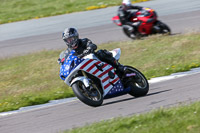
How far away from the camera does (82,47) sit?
327 inches

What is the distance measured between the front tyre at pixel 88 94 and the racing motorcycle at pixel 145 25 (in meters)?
8.81

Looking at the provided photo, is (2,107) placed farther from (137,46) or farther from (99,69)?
(137,46)

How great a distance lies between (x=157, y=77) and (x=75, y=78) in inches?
146

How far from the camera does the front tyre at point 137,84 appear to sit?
8555 millimetres

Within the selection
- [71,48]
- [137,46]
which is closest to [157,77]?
[71,48]

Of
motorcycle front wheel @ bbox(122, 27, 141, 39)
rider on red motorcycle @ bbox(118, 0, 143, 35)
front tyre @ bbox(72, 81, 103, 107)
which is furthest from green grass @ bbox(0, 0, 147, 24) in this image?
front tyre @ bbox(72, 81, 103, 107)

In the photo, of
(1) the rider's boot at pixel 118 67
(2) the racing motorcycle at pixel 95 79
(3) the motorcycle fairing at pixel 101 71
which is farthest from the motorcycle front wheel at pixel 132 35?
(3) the motorcycle fairing at pixel 101 71

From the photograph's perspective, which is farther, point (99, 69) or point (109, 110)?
point (99, 69)

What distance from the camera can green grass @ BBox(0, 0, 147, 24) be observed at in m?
23.2

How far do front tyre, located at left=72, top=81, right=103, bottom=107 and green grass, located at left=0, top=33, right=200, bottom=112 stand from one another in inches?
85.7

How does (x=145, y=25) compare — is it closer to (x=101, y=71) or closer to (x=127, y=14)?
(x=127, y=14)

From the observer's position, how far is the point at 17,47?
61.4 ft

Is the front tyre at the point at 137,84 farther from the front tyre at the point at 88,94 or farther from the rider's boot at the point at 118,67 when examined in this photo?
the front tyre at the point at 88,94

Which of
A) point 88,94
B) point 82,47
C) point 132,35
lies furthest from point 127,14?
point 88,94
